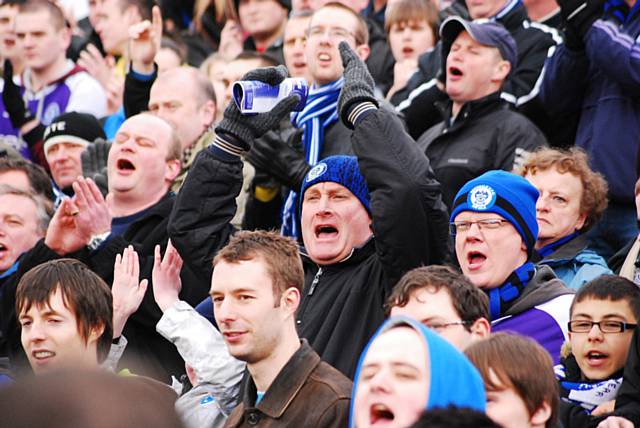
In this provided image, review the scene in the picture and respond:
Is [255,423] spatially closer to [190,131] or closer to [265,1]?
[190,131]

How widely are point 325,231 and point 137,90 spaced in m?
3.61

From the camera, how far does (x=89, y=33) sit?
12.5 m

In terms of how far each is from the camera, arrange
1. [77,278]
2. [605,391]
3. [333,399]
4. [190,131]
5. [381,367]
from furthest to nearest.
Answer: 1. [190,131]
2. [77,278]
3. [605,391]
4. [333,399]
5. [381,367]

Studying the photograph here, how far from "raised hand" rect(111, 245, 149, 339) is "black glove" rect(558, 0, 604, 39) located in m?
2.84

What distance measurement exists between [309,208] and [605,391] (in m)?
1.61

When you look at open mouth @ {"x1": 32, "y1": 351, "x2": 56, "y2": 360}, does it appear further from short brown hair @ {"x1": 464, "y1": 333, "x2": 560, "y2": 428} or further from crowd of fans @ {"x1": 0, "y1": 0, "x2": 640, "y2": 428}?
short brown hair @ {"x1": 464, "y1": 333, "x2": 560, "y2": 428}

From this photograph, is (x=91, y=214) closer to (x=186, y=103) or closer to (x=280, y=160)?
(x=280, y=160)

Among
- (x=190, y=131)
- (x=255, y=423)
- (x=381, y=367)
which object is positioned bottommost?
(x=255, y=423)

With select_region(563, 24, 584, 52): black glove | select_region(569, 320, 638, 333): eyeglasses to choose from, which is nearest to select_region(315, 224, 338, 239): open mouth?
select_region(569, 320, 638, 333): eyeglasses

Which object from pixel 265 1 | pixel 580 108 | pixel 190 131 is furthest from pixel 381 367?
pixel 265 1

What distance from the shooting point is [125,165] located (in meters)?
7.34

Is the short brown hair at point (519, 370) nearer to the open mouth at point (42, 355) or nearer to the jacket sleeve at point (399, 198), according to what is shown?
the jacket sleeve at point (399, 198)

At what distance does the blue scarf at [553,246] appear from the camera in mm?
6215

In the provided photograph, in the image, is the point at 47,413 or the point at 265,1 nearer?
the point at 47,413
